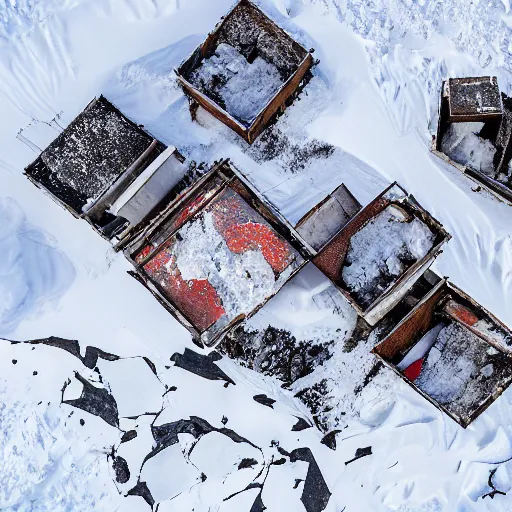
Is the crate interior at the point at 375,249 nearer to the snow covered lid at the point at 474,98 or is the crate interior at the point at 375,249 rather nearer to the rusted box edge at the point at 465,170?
the rusted box edge at the point at 465,170

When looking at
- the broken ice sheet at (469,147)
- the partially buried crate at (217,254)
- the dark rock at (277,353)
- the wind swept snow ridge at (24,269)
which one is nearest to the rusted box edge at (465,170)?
the broken ice sheet at (469,147)

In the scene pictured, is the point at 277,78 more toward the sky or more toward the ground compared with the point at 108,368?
more toward the sky

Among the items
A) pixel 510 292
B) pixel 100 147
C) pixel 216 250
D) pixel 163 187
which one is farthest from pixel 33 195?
pixel 510 292

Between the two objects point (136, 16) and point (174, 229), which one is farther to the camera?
point (136, 16)

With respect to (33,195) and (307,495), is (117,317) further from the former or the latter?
(307,495)

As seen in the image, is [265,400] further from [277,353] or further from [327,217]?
[327,217]
